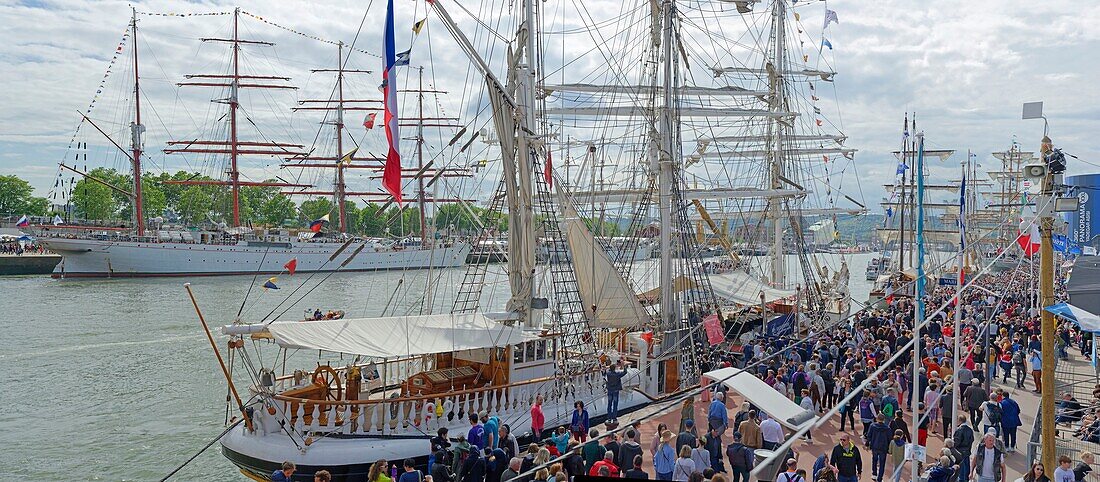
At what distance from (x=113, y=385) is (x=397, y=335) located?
15.4m

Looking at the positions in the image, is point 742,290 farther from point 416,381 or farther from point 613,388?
point 416,381

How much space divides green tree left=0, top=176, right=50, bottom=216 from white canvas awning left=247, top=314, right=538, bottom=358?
10156 cm

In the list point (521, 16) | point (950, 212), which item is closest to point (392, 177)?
point (521, 16)

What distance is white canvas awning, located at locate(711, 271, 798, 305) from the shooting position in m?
28.0

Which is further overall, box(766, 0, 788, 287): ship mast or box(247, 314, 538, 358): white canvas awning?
box(766, 0, 788, 287): ship mast

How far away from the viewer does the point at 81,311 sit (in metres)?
41.6

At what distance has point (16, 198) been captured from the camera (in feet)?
314

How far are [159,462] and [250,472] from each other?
222 inches

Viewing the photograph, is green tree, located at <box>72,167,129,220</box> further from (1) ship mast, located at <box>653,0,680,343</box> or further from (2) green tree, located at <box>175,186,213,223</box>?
(1) ship mast, located at <box>653,0,680,343</box>

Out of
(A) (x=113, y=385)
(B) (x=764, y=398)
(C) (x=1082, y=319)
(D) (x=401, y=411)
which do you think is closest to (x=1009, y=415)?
(C) (x=1082, y=319)

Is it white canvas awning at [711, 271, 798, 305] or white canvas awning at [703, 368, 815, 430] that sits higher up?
white canvas awning at [703, 368, 815, 430]

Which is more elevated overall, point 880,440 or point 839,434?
point 880,440

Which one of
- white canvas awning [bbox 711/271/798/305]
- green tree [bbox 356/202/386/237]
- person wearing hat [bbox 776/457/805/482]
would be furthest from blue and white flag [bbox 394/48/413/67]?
green tree [bbox 356/202/386/237]

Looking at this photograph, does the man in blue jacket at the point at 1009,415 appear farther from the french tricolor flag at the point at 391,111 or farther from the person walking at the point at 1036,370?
the french tricolor flag at the point at 391,111
